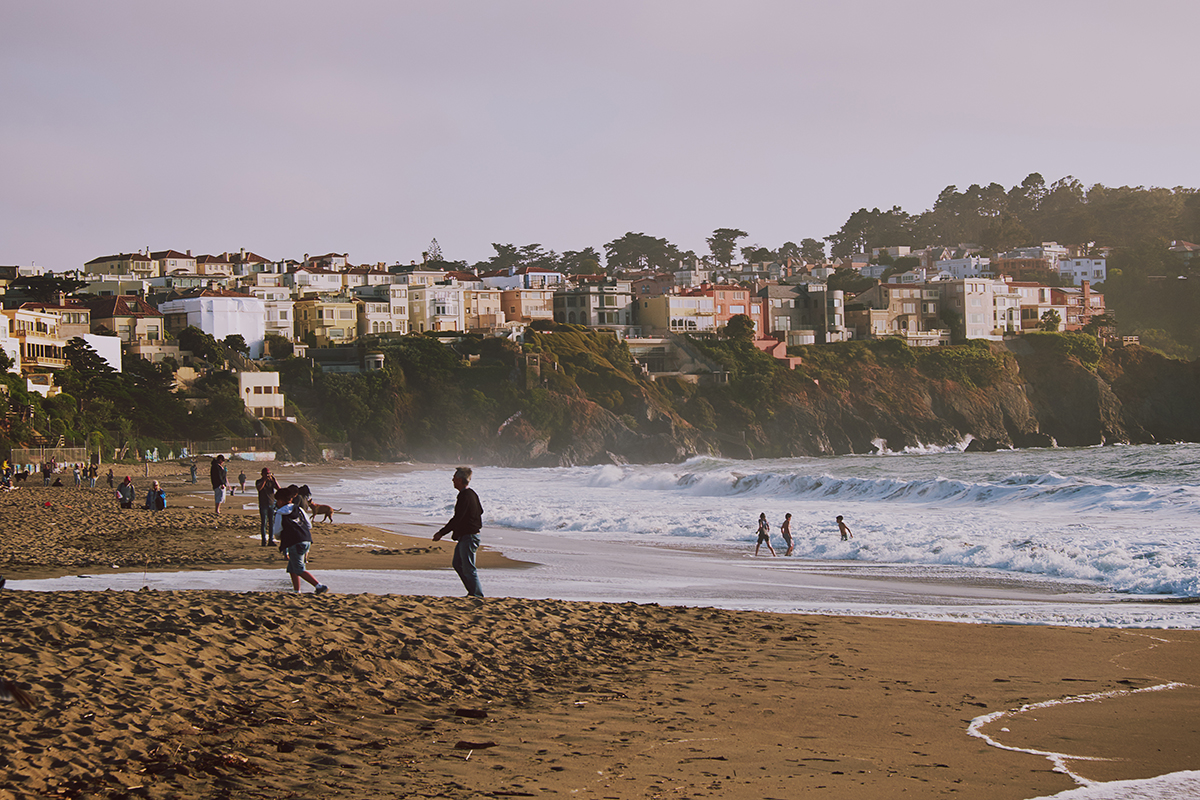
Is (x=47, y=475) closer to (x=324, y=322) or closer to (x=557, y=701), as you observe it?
(x=557, y=701)

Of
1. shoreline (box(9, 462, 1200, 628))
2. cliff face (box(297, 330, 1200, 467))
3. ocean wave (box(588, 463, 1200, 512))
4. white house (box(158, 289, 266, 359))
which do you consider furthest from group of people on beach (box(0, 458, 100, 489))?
white house (box(158, 289, 266, 359))

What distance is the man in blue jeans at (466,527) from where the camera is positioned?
9430mm

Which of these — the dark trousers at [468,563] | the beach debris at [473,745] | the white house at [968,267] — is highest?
the white house at [968,267]

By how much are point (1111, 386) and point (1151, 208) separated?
7671cm

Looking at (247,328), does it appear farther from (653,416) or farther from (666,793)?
(666,793)

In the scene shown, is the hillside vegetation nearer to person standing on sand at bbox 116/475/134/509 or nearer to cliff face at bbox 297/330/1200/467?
cliff face at bbox 297/330/1200/467

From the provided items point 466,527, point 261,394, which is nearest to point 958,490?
point 466,527

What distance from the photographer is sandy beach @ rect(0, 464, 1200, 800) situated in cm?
503

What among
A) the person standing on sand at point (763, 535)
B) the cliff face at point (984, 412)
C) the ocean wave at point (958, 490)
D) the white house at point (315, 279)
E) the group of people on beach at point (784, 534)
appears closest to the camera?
the person standing on sand at point (763, 535)

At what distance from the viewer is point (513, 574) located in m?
14.7

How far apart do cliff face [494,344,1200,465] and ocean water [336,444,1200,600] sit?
4495cm

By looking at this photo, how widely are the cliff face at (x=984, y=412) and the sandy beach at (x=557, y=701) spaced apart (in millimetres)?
75586

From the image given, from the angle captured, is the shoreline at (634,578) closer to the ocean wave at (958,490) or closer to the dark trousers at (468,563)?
the dark trousers at (468,563)

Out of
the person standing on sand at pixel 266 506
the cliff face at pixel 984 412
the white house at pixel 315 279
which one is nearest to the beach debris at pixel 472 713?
the person standing on sand at pixel 266 506
